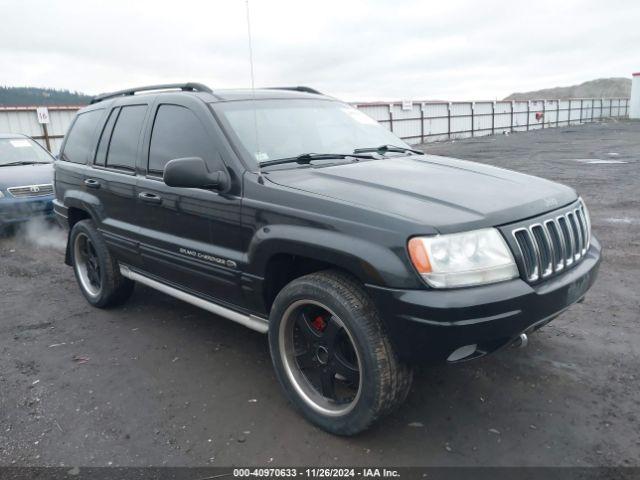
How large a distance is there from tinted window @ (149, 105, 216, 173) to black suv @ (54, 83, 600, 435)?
14 millimetres

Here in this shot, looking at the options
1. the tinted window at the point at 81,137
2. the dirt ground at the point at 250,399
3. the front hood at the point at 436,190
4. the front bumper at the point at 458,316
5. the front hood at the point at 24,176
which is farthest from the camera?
the front hood at the point at 24,176

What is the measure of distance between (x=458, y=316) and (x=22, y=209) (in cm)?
746

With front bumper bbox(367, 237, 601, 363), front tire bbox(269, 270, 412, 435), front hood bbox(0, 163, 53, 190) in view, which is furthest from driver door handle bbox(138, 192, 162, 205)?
front hood bbox(0, 163, 53, 190)

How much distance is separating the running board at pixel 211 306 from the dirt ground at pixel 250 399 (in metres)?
0.42

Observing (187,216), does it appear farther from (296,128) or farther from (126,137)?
(126,137)

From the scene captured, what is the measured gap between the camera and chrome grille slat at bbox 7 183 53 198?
25.8 feet

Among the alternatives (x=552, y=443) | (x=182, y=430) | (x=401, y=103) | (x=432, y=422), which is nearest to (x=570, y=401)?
(x=552, y=443)

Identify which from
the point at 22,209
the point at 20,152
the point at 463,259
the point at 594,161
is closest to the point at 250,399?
the point at 463,259

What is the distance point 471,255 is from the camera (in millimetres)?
2502

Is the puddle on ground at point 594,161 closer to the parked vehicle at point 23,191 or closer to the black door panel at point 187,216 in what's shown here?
the parked vehicle at point 23,191

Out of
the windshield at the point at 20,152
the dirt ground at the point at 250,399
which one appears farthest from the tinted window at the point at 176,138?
the windshield at the point at 20,152

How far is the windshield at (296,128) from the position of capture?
346 cm

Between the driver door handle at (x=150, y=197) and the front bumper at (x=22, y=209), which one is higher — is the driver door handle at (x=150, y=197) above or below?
above

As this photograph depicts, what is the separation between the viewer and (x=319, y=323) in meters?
3.04
